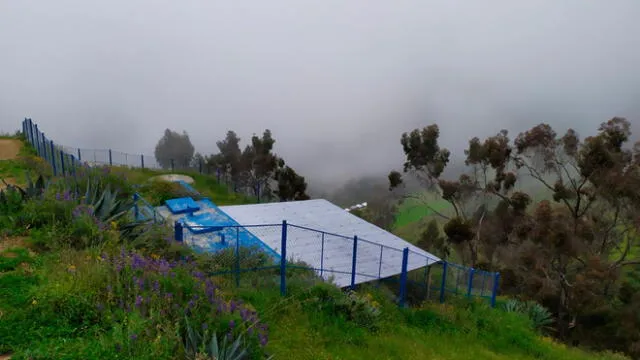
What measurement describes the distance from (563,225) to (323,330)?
20855 millimetres

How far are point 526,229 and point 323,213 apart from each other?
46.6ft

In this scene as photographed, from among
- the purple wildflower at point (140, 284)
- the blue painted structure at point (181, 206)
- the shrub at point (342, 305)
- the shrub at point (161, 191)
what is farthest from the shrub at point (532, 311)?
the shrub at point (161, 191)

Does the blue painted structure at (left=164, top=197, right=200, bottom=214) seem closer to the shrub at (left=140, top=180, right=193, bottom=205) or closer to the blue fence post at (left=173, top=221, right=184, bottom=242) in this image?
the shrub at (left=140, top=180, right=193, bottom=205)

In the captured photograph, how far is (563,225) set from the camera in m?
23.7

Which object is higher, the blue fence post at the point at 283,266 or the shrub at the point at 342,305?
the blue fence post at the point at 283,266

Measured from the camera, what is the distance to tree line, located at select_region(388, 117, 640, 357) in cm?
2327

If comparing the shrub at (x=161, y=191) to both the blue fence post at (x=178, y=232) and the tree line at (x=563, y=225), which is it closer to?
the blue fence post at (x=178, y=232)

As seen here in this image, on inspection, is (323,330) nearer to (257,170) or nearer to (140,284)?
(140,284)

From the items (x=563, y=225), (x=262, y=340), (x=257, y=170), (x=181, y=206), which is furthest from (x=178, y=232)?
(x=257, y=170)

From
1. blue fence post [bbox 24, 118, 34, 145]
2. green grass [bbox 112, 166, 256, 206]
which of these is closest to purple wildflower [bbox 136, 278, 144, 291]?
blue fence post [bbox 24, 118, 34, 145]

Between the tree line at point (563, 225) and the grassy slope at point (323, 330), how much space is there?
462 inches

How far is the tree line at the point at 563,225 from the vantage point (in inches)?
916

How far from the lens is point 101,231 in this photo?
6688 millimetres

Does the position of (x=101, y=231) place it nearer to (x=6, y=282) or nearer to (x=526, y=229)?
(x=6, y=282)
